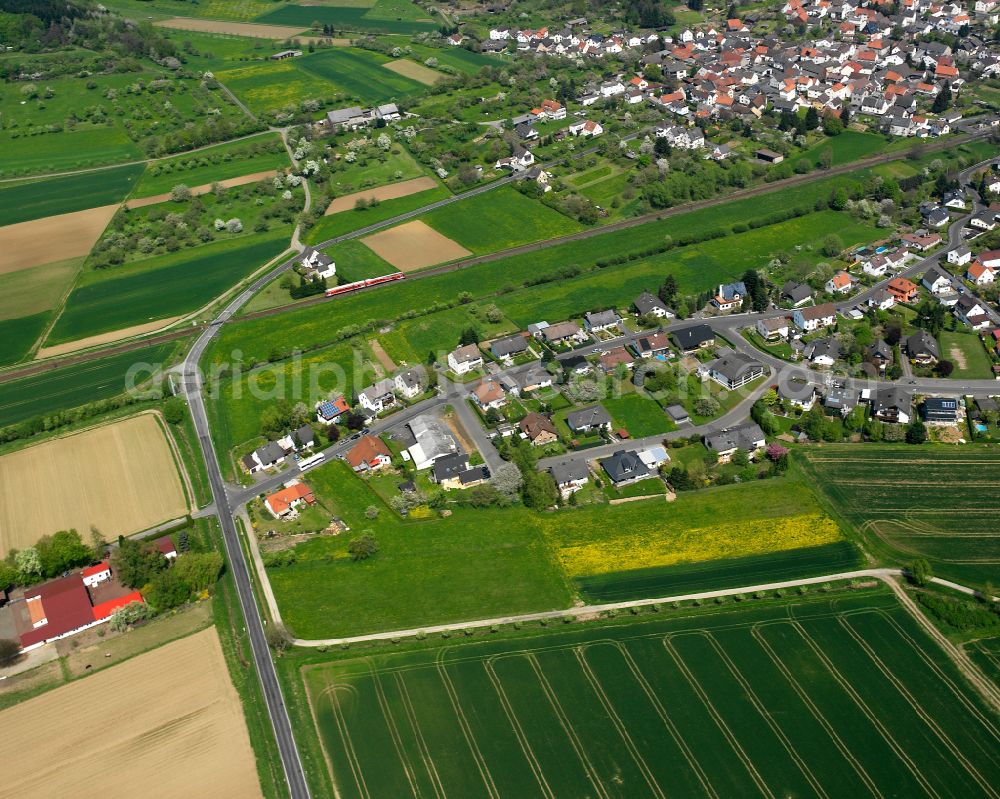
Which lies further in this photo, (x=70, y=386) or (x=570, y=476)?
(x=70, y=386)

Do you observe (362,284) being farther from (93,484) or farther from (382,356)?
(93,484)

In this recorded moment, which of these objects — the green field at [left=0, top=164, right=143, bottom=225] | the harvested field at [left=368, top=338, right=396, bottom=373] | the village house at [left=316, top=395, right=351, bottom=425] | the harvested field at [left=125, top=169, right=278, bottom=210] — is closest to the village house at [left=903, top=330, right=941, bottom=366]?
the harvested field at [left=368, top=338, right=396, bottom=373]

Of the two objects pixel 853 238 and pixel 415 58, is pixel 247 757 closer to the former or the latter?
pixel 853 238

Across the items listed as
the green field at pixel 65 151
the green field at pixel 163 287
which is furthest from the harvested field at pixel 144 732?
the green field at pixel 65 151

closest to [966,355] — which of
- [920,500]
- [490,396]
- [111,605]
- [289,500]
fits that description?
[920,500]

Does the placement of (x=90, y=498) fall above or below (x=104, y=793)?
above

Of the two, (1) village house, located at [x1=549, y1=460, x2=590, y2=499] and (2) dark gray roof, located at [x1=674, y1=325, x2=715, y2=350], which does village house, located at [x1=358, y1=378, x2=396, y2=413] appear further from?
(2) dark gray roof, located at [x1=674, y1=325, x2=715, y2=350]

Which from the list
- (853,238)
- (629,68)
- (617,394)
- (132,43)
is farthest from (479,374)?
(132,43)
